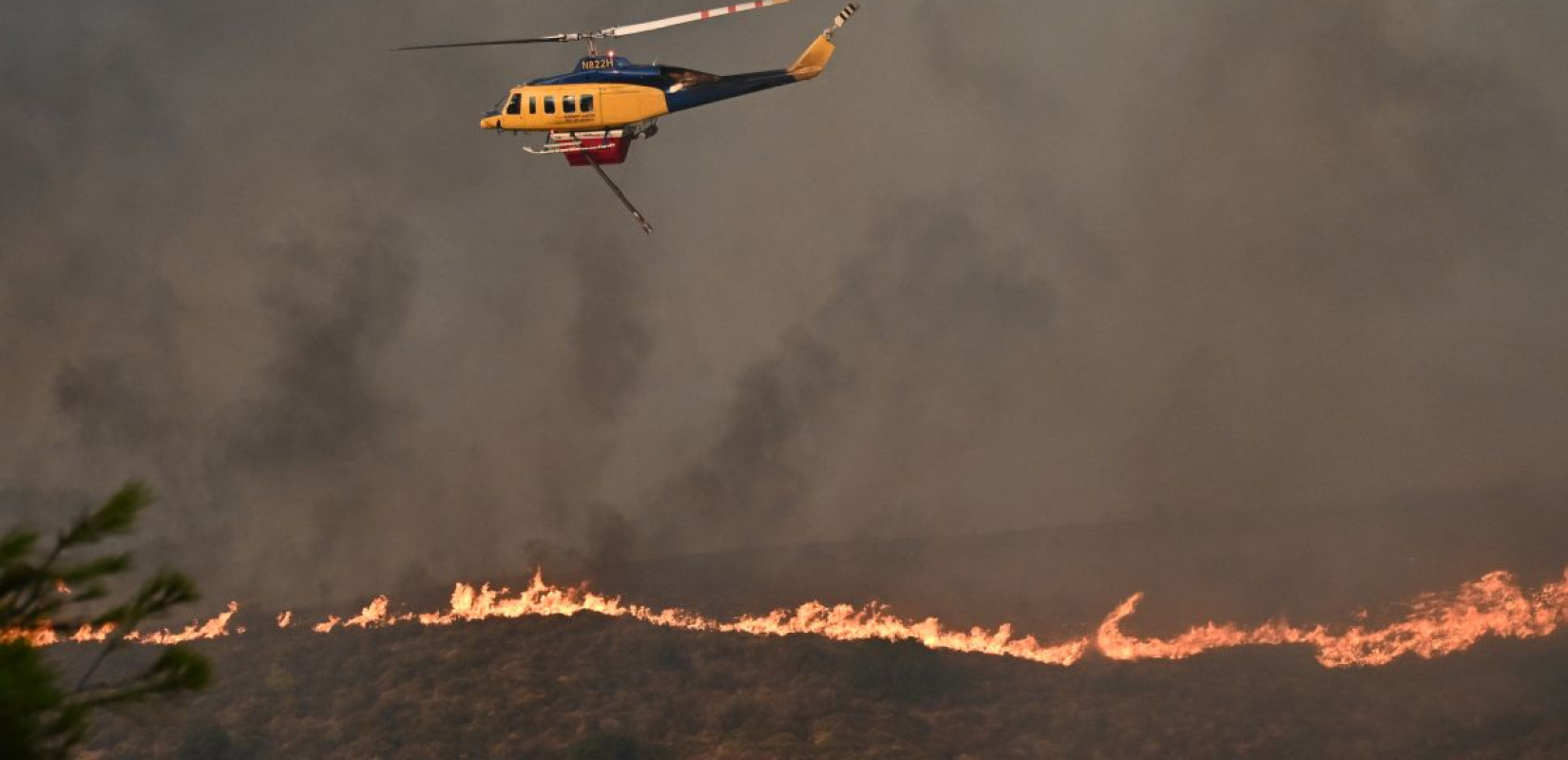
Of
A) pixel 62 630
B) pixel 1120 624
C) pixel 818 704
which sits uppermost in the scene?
pixel 1120 624

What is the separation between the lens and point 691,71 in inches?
2464

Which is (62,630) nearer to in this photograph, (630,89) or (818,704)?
(630,89)

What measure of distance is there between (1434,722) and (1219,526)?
45.6 m

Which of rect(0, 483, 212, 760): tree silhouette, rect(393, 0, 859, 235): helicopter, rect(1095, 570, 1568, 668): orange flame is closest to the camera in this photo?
rect(0, 483, 212, 760): tree silhouette

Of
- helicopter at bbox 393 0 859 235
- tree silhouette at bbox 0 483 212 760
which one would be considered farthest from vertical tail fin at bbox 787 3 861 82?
tree silhouette at bbox 0 483 212 760

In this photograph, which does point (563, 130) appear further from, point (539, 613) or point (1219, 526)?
point (1219, 526)

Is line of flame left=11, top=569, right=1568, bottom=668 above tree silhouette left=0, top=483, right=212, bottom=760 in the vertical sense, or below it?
above

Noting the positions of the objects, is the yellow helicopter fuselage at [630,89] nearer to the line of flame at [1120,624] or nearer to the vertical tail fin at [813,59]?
the vertical tail fin at [813,59]

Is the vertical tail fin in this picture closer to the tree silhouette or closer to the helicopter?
the helicopter

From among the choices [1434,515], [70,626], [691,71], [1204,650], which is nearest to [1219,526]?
[1434,515]

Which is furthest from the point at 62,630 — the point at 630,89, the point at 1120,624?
the point at 1120,624

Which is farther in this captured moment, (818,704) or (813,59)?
(818,704)

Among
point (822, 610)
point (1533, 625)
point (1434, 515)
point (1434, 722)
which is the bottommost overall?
point (1434, 722)

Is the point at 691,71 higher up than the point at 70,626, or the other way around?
the point at 691,71
